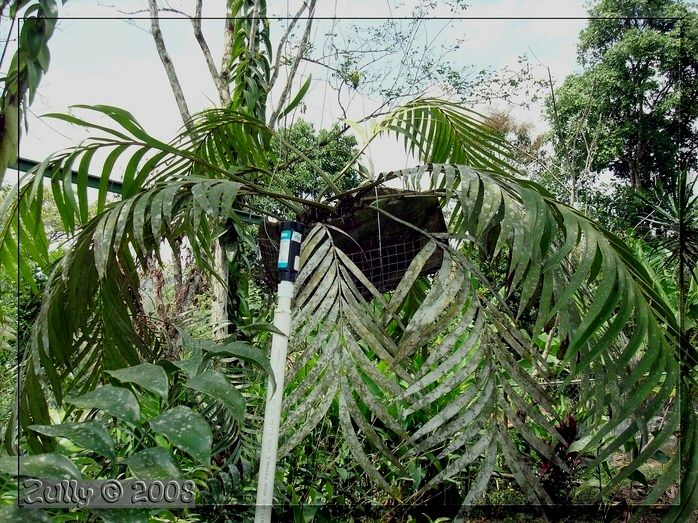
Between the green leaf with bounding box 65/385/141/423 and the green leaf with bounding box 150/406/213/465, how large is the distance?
2 centimetres

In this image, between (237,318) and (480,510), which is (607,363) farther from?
(237,318)

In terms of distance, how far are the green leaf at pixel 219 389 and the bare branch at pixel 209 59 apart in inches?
37.9

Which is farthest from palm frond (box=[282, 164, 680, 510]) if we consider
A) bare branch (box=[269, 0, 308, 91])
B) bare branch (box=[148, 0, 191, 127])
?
bare branch (box=[269, 0, 308, 91])

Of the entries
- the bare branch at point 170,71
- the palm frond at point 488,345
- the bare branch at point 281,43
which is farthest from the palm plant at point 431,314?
the bare branch at point 281,43

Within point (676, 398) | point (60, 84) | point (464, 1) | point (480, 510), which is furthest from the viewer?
point (464, 1)

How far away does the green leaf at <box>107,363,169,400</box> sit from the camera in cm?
35

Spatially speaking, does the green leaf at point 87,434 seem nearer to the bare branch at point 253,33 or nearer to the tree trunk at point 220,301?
the tree trunk at point 220,301

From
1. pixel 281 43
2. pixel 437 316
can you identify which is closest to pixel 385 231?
pixel 437 316

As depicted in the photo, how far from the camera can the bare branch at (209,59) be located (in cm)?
132

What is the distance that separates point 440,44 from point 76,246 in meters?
0.87

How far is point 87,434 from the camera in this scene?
0.34 metres

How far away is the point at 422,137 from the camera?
Answer: 52.2 inches

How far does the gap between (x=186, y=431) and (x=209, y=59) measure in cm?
129

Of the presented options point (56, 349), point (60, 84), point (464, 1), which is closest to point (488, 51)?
point (464, 1)
